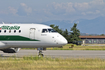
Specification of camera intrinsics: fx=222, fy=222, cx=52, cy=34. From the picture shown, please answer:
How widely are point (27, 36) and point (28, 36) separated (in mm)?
125

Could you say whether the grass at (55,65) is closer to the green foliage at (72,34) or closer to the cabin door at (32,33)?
the cabin door at (32,33)

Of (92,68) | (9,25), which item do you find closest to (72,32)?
(9,25)

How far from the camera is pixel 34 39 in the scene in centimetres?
2694

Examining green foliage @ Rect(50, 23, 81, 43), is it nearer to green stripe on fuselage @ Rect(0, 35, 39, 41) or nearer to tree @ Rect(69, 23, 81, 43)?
tree @ Rect(69, 23, 81, 43)

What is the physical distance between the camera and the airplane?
87.0 ft

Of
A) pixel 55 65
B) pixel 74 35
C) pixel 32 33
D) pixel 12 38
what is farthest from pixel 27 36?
pixel 74 35

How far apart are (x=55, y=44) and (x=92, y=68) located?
9135 millimetres

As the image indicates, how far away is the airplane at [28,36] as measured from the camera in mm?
26531

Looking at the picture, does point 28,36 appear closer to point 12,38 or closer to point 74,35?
point 12,38

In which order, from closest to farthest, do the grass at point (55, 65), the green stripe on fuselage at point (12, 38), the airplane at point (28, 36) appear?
the grass at point (55, 65) → the airplane at point (28, 36) → the green stripe on fuselage at point (12, 38)

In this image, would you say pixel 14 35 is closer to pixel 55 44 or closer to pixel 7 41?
pixel 7 41

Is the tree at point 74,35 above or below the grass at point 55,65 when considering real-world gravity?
above

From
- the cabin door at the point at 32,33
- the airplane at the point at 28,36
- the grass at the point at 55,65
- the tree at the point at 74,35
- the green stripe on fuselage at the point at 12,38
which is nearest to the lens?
the grass at the point at 55,65

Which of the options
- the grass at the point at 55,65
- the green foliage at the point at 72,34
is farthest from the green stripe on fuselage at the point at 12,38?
the green foliage at the point at 72,34
